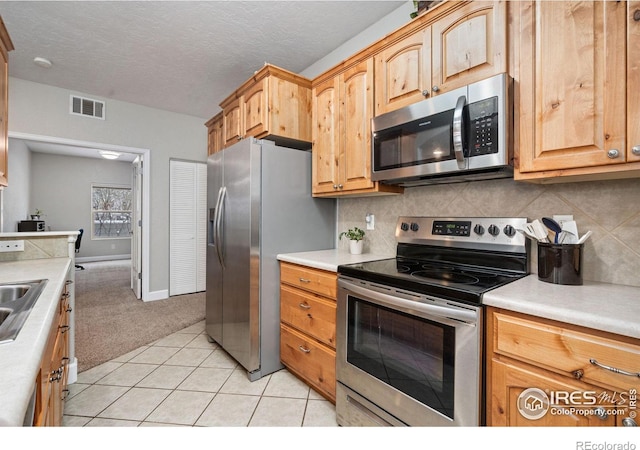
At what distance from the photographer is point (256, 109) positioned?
2480 millimetres

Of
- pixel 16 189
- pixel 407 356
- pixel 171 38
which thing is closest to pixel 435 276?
pixel 407 356

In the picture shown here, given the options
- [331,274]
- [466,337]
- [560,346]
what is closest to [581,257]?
A: [560,346]

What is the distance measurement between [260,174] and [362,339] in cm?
132

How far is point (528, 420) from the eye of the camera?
3.54 ft

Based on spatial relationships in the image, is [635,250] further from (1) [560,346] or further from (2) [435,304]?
(2) [435,304]

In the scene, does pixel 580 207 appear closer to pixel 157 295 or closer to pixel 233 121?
pixel 233 121

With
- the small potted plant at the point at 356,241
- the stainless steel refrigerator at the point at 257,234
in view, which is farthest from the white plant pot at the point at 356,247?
the stainless steel refrigerator at the point at 257,234

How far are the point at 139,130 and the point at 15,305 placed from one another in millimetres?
3741

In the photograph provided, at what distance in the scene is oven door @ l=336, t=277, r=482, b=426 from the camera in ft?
3.91

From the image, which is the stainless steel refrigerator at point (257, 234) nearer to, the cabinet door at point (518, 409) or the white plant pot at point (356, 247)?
the white plant pot at point (356, 247)

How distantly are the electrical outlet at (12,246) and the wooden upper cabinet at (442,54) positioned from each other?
2.55 m

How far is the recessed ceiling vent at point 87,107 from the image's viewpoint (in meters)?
3.69

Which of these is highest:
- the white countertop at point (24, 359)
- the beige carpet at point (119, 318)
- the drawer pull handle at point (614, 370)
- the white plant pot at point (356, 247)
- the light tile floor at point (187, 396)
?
the white plant pot at point (356, 247)
